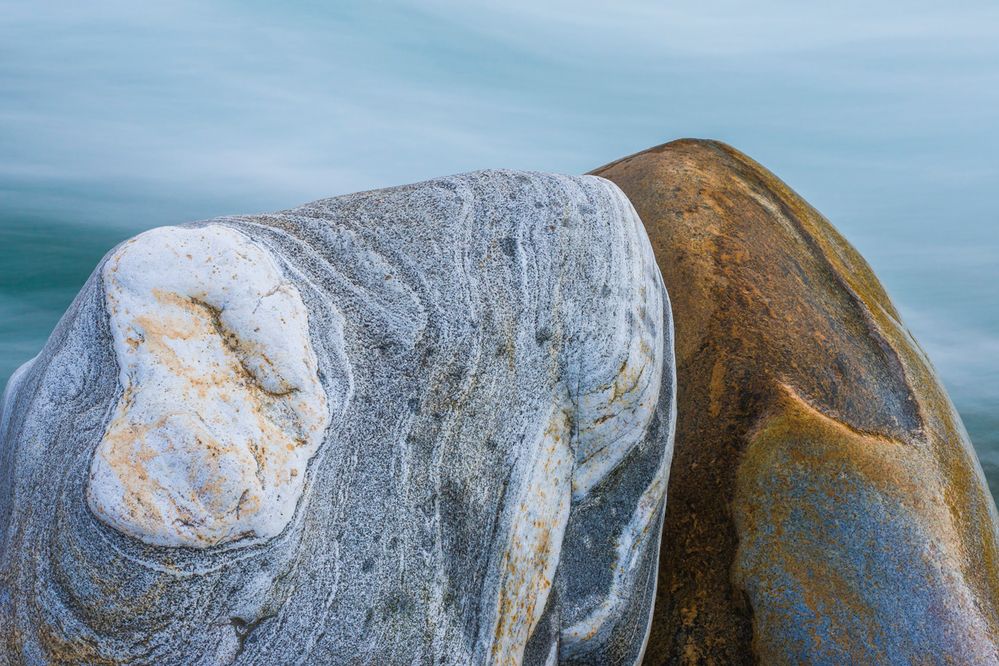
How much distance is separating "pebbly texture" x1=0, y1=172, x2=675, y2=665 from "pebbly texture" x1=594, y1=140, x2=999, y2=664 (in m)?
0.28

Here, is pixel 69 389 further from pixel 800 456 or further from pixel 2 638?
pixel 800 456

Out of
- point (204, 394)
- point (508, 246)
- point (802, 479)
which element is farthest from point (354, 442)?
point (802, 479)

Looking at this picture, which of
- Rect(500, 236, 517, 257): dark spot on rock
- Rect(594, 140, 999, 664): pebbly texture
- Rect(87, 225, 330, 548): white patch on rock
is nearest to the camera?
Rect(87, 225, 330, 548): white patch on rock

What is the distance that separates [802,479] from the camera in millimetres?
2904

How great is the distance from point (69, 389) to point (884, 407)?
2488 mm

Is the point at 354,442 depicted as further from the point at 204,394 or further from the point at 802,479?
the point at 802,479

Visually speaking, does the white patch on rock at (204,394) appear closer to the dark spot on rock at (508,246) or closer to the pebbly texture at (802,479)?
the dark spot on rock at (508,246)

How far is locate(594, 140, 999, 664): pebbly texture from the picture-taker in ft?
9.20

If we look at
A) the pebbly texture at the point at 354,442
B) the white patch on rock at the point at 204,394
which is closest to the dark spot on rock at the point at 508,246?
the pebbly texture at the point at 354,442

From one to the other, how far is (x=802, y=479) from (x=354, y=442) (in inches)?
54.5

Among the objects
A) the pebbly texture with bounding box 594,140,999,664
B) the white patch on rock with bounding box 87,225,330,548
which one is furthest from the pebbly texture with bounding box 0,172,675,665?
the pebbly texture with bounding box 594,140,999,664

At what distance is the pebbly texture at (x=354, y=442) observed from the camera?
212cm

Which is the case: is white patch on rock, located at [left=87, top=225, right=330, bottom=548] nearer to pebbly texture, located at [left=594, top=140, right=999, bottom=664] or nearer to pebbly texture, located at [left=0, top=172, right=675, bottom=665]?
pebbly texture, located at [left=0, top=172, right=675, bottom=665]

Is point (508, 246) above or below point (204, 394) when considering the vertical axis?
above
